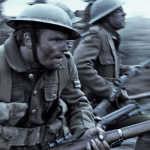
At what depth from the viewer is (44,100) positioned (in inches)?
135

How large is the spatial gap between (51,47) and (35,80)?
35 centimetres

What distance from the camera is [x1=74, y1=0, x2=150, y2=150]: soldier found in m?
4.78

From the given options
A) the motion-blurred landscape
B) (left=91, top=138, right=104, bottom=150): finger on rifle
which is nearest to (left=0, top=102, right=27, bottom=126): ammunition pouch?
(left=91, top=138, right=104, bottom=150): finger on rifle

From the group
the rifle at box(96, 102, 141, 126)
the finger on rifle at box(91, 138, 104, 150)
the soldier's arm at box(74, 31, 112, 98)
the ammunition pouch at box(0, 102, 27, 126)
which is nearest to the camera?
the ammunition pouch at box(0, 102, 27, 126)

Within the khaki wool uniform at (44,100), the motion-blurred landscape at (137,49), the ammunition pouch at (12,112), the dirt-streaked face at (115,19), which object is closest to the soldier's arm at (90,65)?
the dirt-streaked face at (115,19)

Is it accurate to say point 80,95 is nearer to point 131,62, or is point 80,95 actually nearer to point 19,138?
point 19,138

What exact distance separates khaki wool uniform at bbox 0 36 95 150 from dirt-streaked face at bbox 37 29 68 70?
149 millimetres

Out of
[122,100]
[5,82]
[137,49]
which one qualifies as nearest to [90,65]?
[122,100]

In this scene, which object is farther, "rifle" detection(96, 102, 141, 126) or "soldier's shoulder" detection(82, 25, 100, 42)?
"soldier's shoulder" detection(82, 25, 100, 42)

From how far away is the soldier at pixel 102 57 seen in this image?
4.78 metres

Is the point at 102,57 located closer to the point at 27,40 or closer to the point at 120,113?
the point at 120,113

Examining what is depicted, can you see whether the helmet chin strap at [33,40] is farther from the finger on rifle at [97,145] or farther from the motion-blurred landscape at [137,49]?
the motion-blurred landscape at [137,49]

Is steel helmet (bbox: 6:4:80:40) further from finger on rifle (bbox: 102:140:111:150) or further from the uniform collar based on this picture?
the uniform collar

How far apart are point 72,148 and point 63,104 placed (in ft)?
1.47
